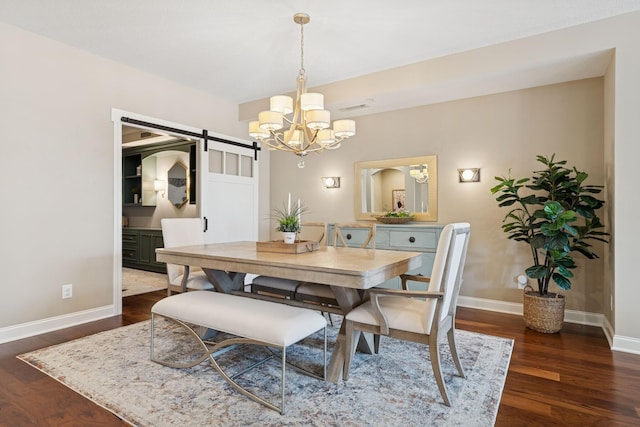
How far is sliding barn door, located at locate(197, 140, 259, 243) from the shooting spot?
4.69 m

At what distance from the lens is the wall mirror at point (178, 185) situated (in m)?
6.29

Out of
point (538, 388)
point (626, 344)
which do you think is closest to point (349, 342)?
point (538, 388)

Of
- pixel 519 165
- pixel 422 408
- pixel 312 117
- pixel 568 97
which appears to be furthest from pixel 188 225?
pixel 568 97

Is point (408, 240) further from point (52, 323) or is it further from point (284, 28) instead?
point (52, 323)

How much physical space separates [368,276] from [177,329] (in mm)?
2123

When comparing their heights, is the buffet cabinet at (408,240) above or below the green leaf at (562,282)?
above

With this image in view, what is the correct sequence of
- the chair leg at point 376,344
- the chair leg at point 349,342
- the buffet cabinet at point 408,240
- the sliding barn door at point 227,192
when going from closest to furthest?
the chair leg at point 349,342 < the chair leg at point 376,344 < the buffet cabinet at point 408,240 < the sliding barn door at point 227,192

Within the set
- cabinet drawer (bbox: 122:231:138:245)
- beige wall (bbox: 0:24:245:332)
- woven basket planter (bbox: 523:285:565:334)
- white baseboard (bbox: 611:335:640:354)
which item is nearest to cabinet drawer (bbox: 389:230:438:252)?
woven basket planter (bbox: 523:285:565:334)

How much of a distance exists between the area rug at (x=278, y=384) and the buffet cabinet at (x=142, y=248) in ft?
11.2

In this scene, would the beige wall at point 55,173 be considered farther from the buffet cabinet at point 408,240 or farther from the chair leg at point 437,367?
the chair leg at point 437,367

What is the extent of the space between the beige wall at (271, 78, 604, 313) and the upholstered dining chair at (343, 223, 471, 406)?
2.07 meters

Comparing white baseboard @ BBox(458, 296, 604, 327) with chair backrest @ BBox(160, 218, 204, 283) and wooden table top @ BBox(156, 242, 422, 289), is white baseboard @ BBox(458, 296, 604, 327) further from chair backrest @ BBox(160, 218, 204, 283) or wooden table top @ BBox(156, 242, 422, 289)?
chair backrest @ BBox(160, 218, 204, 283)

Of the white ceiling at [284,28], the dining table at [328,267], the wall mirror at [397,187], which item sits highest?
the white ceiling at [284,28]

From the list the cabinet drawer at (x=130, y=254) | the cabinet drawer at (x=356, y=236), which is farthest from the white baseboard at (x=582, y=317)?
the cabinet drawer at (x=130, y=254)
